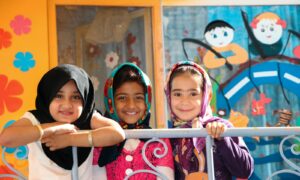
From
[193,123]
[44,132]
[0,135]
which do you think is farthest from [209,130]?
[0,135]

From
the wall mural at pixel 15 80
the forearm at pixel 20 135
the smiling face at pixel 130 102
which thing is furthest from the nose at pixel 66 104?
the wall mural at pixel 15 80

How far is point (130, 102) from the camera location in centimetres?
300

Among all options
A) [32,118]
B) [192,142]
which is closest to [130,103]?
[192,142]

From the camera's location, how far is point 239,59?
550 cm

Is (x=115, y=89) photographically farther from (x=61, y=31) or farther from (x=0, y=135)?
(x=61, y=31)

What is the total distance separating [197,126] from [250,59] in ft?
9.23

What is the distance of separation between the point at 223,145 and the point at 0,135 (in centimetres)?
105

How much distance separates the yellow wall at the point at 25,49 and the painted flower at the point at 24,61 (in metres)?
0.03

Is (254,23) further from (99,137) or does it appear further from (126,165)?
(99,137)

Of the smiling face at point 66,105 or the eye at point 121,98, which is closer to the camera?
the smiling face at point 66,105

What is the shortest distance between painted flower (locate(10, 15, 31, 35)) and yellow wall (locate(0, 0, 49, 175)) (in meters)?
0.02

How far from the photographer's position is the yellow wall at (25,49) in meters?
4.86

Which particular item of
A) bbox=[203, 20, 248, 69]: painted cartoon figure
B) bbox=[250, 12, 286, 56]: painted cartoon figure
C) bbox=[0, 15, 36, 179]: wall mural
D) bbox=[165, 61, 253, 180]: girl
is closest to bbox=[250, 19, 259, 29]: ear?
bbox=[250, 12, 286, 56]: painted cartoon figure

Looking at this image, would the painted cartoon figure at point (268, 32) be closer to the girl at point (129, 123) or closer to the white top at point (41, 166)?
the girl at point (129, 123)
